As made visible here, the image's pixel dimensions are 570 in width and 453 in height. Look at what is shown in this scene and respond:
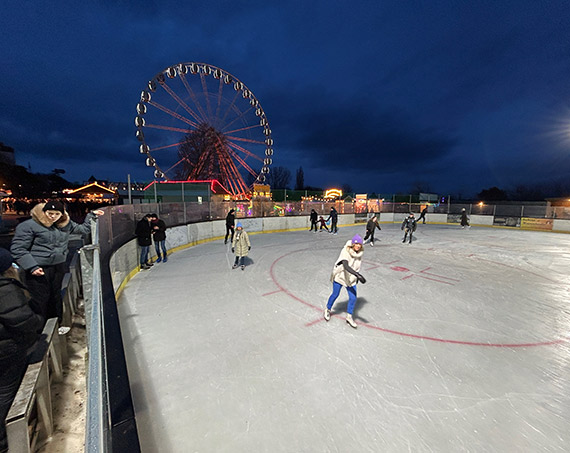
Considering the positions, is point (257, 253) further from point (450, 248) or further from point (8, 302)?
point (450, 248)

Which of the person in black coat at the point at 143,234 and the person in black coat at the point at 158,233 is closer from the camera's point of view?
the person in black coat at the point at 143,234

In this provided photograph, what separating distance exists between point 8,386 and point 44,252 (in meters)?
2.00

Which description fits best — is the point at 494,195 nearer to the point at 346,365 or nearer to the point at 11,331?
the point at 346,365

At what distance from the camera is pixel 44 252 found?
351 cm

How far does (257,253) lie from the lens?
10.3m

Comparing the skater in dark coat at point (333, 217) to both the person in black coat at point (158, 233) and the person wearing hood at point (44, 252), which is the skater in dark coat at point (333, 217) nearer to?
the person in black coat at point (158, 233)

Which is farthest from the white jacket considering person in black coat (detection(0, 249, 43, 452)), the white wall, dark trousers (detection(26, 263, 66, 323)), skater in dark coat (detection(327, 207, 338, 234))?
the white wall

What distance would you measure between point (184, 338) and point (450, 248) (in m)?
12.8

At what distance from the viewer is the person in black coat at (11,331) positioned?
1856 millimetres

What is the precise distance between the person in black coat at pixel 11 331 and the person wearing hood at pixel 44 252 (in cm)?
141

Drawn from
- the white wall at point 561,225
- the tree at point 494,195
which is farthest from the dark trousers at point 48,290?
the tree at point 494,195

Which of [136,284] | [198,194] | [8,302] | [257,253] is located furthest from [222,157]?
[8,302]

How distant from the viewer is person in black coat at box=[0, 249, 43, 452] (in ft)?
6.09

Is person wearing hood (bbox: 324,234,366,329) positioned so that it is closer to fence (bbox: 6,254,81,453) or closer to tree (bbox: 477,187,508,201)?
fence (bbox: 6,254,81,453)
